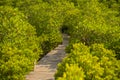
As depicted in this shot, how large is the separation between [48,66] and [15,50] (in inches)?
→ 115

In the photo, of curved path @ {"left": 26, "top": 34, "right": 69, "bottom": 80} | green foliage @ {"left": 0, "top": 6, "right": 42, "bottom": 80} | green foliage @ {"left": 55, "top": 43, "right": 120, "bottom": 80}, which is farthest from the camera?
curved path @ {"left": 26, "top": 34, "right": 69, "bottom": 80}

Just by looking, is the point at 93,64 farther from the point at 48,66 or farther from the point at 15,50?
the point at 48,66

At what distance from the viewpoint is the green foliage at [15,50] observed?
1234 cm

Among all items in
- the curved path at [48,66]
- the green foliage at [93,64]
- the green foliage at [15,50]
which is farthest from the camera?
the curved path at [48,66]

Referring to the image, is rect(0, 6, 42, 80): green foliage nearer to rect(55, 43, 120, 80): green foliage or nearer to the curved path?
the curved path

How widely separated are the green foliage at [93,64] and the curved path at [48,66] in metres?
2.16

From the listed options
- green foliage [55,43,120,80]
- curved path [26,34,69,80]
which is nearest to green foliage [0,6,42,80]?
curved path [26,34,69,80]

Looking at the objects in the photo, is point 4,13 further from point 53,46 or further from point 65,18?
point 65,18

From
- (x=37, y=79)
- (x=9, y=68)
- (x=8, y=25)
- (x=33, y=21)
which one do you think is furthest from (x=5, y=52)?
(x=33, y=21)

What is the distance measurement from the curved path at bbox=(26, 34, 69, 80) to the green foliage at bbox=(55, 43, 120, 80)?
7.08 feet

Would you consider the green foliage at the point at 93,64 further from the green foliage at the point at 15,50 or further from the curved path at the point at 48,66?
the curved path at the point at 48,66

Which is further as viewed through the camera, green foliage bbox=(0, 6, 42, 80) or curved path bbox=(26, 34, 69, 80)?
curved path bbox=(26, 34, 69, 80)

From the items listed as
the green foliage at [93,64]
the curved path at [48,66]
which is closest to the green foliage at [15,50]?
the curved path at [48,66]

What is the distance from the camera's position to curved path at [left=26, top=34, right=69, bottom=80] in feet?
45.8
